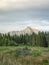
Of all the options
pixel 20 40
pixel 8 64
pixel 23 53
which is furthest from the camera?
pixel 20 40

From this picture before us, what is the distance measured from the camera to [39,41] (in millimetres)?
124875

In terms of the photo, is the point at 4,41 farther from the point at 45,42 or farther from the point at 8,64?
the point at 8,64

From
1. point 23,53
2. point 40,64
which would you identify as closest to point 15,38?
point 23,53

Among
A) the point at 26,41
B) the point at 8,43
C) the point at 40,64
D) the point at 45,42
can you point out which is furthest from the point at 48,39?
the point at 40,64

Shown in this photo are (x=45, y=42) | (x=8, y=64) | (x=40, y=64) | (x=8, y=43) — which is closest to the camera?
(x=8, y=64)

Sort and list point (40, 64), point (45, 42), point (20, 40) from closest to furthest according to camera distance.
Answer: point (40, 64) → point (45, 42) → point (20, 40)

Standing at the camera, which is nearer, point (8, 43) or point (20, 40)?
point (8, 43)

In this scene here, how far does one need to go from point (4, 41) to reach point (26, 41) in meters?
28.6

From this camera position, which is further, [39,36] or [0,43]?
[39,36]

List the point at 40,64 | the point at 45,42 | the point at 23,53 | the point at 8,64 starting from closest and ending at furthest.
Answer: the point at 8,64 < the point at 40,64 < the point at 23,53 < the point at 45,42

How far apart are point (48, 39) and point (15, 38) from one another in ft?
73.7

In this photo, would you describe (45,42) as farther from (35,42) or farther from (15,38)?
(15,38)

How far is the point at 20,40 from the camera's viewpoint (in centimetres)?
13425

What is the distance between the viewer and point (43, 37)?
422ft
